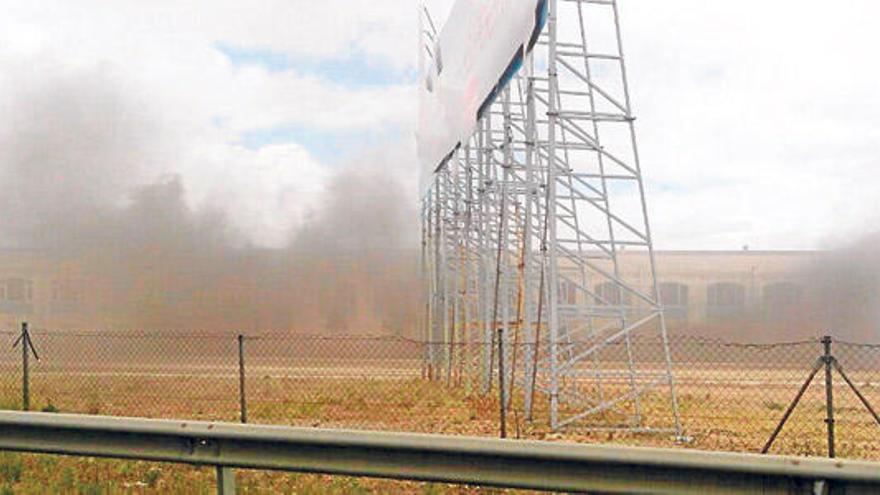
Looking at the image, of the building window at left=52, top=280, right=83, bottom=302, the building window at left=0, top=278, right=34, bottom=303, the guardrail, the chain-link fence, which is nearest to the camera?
the guardrail

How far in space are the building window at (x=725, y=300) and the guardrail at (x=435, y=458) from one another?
37975 millimetres

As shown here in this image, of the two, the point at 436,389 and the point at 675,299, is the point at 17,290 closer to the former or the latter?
the point at 436,389

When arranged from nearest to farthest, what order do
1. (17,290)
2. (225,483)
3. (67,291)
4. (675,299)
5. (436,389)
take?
1. (225,483)
2. (436,389)
3. (675,299)
4. (67,291)
5. (17,290)

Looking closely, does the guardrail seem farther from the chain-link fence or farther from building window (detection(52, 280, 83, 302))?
building window (detection(52, 280, 83, 302))

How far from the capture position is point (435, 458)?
14.8 feet

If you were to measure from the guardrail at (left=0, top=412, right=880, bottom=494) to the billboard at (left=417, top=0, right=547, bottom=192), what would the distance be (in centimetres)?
997

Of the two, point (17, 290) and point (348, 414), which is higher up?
point (17, 290)

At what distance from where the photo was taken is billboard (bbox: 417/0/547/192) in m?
14.9

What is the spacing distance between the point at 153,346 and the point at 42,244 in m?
10.5

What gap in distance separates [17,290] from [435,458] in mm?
44912

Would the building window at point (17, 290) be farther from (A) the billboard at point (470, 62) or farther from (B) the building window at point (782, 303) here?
(B) the building window at point (782, 303)

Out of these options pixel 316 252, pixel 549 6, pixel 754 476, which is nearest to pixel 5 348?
pixel 316 252

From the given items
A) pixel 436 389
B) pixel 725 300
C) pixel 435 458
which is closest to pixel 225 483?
pixel 435 458

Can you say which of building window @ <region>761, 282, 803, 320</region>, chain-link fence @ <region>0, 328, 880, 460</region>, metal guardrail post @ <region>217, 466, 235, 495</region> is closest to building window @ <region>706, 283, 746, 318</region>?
building window @ <region>761, 282, 803, 320</region>
